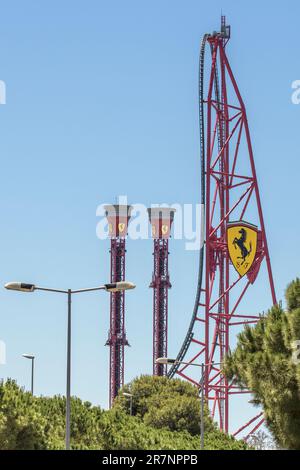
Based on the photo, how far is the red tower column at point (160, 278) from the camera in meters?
129

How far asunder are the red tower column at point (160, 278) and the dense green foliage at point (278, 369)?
81.8m

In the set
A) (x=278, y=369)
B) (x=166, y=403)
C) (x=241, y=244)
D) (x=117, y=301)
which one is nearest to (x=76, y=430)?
(x=278, y=369)

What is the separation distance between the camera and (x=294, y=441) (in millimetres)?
44438

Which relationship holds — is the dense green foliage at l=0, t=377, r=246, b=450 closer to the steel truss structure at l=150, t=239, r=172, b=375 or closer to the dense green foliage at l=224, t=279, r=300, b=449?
the dense green foliage at l=224, t=279, r=300, b=449

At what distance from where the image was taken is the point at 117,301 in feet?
423

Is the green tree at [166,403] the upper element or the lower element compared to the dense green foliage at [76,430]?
upper

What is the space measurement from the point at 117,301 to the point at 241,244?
108ft

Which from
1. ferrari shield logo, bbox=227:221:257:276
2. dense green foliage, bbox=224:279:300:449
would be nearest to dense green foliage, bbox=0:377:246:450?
dense green foliage, bbox=224:279:300:449

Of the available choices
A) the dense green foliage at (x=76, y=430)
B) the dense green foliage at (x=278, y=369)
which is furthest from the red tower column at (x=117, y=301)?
the dense green foliage at (x=278, y=369)

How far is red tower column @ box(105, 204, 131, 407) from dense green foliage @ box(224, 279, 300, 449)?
8166 cm

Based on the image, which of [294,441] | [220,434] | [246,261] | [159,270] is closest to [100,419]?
[220,434]

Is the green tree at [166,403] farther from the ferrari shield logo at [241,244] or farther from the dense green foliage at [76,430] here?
the ferrari shield logo at [241,244]
